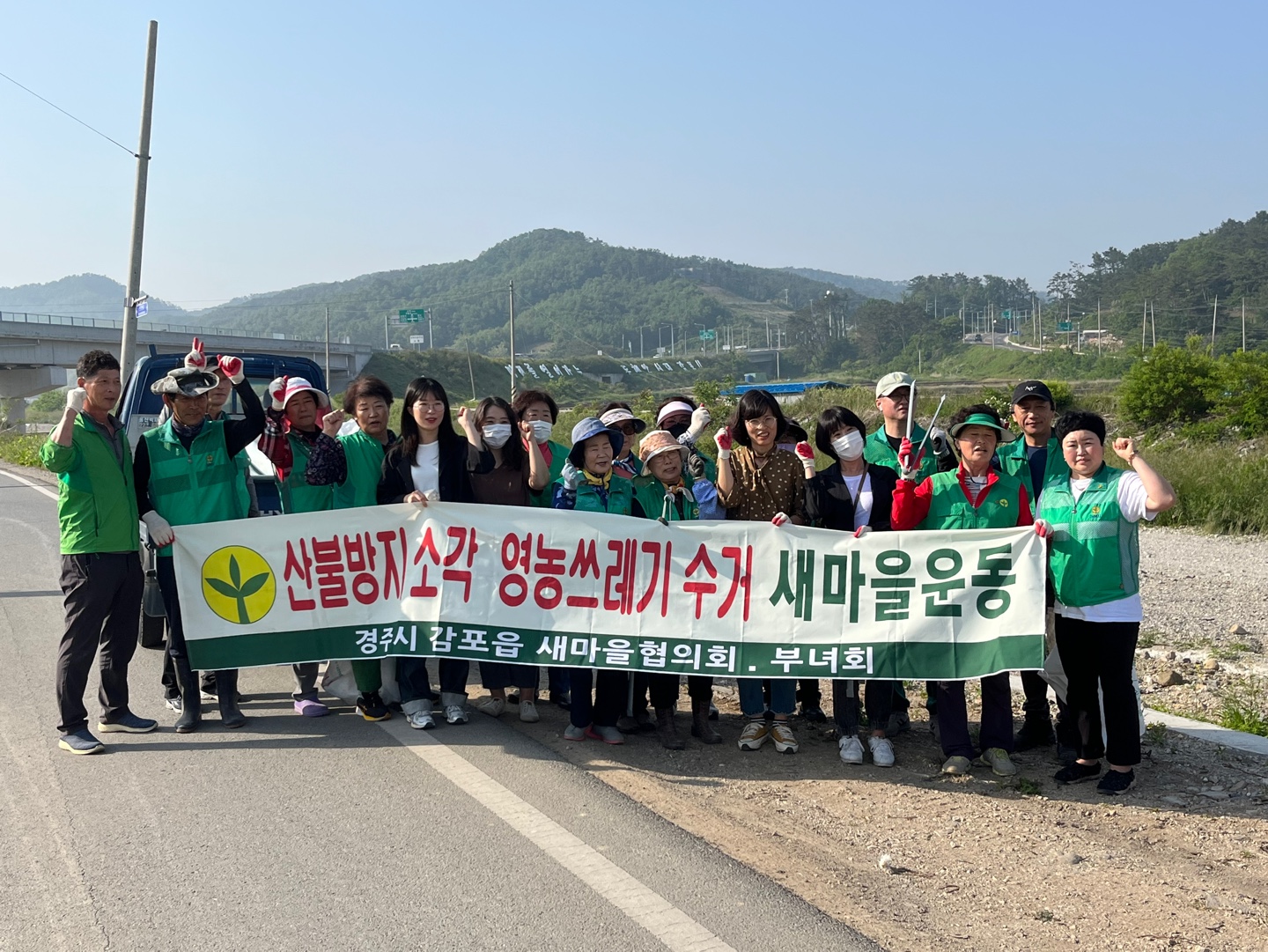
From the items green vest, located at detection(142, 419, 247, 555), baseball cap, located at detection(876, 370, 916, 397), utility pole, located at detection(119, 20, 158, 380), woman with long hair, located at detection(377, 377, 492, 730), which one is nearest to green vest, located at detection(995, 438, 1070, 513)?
baseball cap, located at detection(876, 370, 916, 397)

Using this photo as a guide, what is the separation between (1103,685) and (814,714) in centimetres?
165

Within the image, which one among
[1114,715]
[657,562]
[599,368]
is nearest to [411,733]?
[657,562]

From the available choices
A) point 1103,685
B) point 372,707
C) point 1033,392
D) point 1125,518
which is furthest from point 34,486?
point 1125,518

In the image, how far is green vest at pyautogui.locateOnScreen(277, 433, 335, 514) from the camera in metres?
6.46

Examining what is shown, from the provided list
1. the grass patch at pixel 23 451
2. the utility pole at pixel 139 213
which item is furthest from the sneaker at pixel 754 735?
the grass patch at pixel 23 451

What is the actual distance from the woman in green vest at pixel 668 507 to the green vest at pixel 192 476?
231 cm

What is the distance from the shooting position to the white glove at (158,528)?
20.0 feet

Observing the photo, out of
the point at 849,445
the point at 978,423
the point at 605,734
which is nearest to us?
the point at 978,423

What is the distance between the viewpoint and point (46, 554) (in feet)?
43.5

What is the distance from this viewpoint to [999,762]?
5367 millimetres

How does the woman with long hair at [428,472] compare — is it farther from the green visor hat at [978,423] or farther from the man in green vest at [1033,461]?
the man in green vest at [1033,461]

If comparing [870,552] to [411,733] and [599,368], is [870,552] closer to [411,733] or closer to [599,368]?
[411,733]

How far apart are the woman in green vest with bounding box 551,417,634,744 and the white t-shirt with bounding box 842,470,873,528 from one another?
3.83ft

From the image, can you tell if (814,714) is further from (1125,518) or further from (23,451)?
(23,451)
